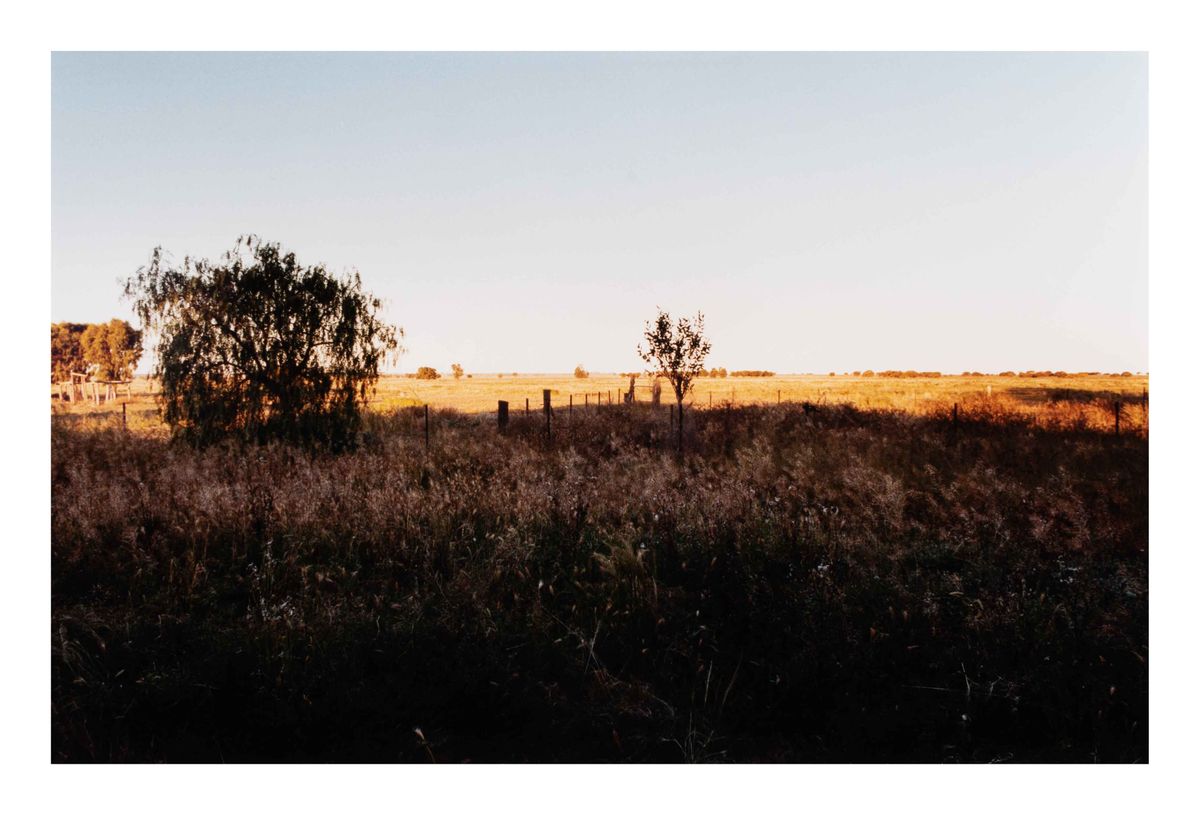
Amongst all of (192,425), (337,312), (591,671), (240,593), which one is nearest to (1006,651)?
(591,671)

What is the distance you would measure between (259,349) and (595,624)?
400 inches

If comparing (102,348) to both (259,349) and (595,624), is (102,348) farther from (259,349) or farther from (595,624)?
(595,624)

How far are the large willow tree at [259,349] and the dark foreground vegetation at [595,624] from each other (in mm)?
4924

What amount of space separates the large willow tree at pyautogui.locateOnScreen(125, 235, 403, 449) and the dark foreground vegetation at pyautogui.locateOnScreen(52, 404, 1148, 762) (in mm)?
4924

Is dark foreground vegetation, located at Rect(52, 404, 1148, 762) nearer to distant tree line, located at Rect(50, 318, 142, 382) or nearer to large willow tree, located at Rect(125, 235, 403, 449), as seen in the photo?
distant tree line, located at Rect(50, 318, 142, 382)

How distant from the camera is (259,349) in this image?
11.0 m

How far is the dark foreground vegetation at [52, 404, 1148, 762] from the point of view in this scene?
9.41 feet

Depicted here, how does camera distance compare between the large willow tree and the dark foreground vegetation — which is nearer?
the dark foreground vegetation

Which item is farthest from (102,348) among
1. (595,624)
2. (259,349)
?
(595,624)

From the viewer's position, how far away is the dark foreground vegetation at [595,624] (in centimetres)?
287

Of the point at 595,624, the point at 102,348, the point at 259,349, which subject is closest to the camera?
the point at 595,624

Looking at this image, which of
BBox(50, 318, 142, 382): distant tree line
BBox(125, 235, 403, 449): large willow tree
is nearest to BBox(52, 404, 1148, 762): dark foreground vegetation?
BBox(50, 318, 142, 382): distant tree line
